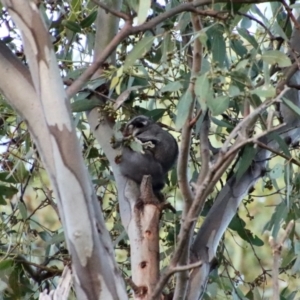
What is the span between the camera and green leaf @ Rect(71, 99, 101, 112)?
1.67m

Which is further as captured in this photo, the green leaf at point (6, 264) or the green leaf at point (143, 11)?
the green leaf at point (6, 264)

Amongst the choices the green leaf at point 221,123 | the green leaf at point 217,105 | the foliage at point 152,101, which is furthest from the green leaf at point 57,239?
the green leaf at point 217,105

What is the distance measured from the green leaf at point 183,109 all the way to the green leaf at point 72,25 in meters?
0.48

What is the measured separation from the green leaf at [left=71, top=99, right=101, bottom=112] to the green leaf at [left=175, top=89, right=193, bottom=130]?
0.38m

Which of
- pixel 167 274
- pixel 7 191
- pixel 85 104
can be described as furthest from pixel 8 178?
pixel 167 274

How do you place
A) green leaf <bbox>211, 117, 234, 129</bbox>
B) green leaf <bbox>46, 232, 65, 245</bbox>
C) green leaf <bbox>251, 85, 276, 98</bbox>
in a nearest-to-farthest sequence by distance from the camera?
1. green leaf <bbox>251, 85, 276, 98</bbox>
2. green leaf <bbox>211, 117, 234, 129</bbox>
3. green leaf <bbox>46, 232, 65, 245</bbox>

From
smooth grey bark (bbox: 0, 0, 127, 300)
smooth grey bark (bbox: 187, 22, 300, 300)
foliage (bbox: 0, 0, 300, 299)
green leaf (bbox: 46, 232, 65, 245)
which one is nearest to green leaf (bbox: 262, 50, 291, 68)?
foliage (bbox: 0, 0, 300, 299)

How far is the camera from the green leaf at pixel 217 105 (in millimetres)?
1304

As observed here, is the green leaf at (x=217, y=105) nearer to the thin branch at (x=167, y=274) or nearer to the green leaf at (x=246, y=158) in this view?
the thin branch at (x=167, y=274)

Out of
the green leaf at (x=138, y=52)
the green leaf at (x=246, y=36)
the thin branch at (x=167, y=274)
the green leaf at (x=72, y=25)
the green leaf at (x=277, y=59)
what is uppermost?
the green leaf at (x=72, y=25)

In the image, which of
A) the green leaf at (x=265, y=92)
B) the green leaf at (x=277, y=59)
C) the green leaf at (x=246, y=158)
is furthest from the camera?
the green leaf at (x=246, y=158)

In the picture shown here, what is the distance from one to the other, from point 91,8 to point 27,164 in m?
0.48

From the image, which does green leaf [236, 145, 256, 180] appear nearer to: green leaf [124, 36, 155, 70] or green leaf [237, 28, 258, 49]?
green leaf [237, 28, 258, 49]

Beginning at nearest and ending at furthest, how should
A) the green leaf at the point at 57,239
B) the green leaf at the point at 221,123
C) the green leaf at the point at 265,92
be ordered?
the green leaf at the point at 265,92 → the green leaf at the point at 221,123 → the green leaf at the point at 57,239
